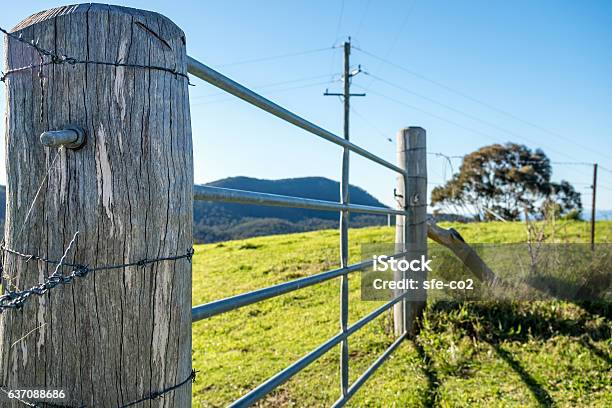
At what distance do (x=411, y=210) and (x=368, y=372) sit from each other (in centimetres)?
164

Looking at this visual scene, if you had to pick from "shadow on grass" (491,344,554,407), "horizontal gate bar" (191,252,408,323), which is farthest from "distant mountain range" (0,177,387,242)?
"horizontal gate bar" (191,252,408,323)

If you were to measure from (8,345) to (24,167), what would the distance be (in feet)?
1.14

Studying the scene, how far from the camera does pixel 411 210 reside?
4.32 metres

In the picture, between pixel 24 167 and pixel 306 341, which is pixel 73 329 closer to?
pixel 24 167

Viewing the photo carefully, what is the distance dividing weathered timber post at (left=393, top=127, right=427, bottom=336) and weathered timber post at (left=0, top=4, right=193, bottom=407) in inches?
133

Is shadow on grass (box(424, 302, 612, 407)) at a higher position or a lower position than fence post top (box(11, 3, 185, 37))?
lower

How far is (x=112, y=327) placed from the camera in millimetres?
975

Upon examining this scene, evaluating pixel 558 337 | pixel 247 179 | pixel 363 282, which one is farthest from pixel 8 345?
pixel 247 179

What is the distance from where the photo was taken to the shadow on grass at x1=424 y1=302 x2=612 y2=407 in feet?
13.0

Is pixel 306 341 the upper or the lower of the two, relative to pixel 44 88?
lower

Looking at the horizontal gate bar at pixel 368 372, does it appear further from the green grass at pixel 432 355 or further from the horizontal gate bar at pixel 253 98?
the horizontal gate bar at pixel 253 98

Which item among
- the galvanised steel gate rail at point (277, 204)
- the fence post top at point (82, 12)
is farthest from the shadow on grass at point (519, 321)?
the fence post top at point (82, 12)

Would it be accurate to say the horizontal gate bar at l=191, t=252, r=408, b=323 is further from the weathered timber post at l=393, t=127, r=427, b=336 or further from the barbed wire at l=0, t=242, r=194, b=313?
the weathered timber post at l=393, t=127, r=427, b=336

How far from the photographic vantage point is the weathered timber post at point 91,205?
0.97 metres
